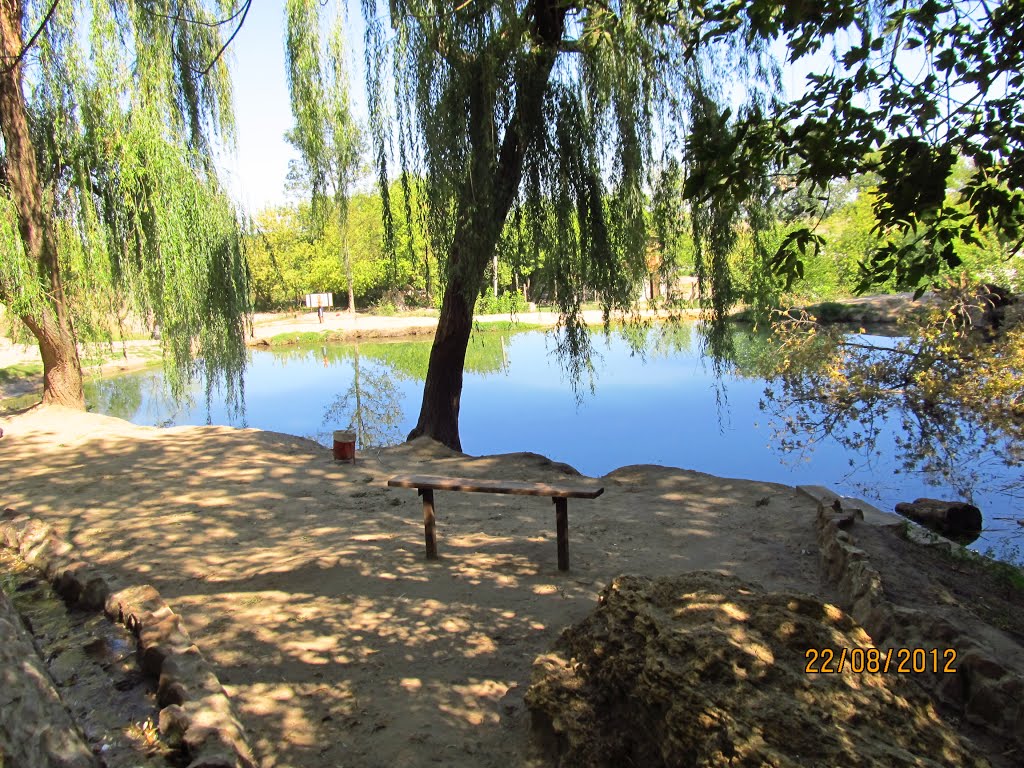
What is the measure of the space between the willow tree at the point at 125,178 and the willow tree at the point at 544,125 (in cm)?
307

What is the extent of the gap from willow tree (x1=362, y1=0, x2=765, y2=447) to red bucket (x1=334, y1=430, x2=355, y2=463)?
186 centimetres

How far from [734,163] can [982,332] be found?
6.47 meters

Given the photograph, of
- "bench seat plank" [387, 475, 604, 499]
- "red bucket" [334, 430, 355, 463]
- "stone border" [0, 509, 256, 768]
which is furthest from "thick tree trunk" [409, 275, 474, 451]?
"stone border" [0, 509, 256, 768]

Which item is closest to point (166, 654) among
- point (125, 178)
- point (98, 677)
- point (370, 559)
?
point (98, 677)

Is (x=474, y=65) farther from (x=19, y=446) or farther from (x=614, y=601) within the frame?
(x=19, y=446)

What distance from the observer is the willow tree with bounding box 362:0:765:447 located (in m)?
5.95

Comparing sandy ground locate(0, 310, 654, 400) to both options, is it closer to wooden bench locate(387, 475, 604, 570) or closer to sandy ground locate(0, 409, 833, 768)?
sandy ground locate(0, 409, 833, 768)

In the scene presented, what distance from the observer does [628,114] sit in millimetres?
6230

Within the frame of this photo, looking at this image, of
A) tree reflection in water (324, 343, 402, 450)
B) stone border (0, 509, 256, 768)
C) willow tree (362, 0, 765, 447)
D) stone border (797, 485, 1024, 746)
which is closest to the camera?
stone border (0, 509, 256, 768)

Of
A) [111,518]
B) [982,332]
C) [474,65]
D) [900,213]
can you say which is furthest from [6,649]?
[982,332]

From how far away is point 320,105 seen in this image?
7473 mm

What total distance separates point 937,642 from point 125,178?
858 centimetres

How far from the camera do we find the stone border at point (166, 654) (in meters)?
2.30

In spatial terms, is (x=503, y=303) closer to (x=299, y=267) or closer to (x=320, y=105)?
(x=299, y=267)
